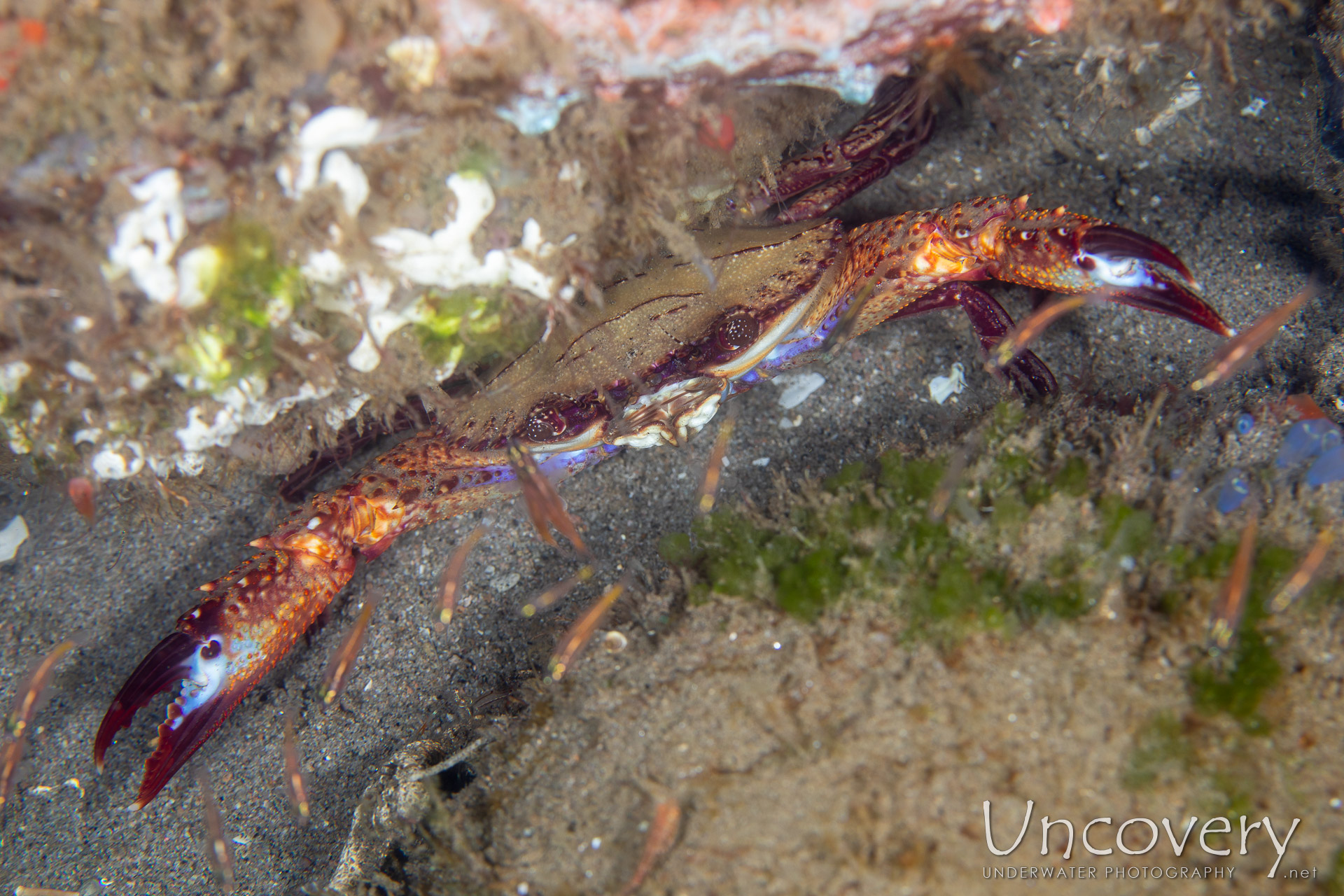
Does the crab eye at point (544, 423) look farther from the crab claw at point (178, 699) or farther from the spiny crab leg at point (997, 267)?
the crab claw at point (178, 699)

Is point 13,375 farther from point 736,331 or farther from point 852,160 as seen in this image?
point 852,160

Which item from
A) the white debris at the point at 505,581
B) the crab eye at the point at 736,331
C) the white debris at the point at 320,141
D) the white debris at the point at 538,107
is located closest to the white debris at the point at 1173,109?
the crab eye at the point at 736,331

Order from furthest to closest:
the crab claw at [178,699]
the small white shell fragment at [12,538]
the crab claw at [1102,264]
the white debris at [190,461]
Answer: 1. the small white shell fragment at [12,538]
2. the crab claw at [178,699]
3. the white debris at [190,461]
4. the crab claw at [1102,264]

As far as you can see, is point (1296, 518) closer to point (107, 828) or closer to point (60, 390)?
point (60, 390)

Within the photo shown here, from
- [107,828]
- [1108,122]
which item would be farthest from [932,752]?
[107,828]

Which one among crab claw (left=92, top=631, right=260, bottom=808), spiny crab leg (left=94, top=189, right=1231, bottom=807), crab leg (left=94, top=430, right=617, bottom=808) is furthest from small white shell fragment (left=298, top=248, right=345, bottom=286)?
crab claw (left=92, top=631, right=260, bottom=808)

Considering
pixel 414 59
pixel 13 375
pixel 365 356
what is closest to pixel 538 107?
pixel 414 59

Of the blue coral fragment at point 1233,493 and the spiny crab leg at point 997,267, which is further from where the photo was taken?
the spiny crab leg at point 997,267

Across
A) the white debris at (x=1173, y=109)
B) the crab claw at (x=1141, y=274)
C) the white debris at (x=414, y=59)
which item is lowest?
the crab claw at (x=1141, y=274)
